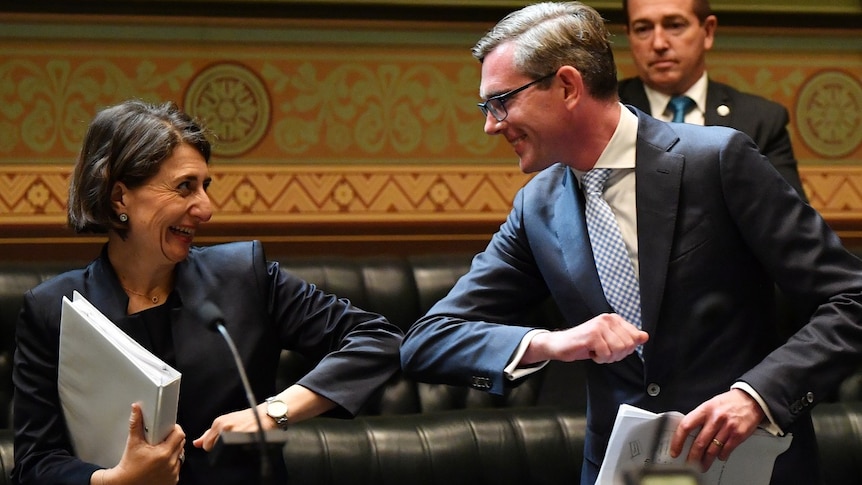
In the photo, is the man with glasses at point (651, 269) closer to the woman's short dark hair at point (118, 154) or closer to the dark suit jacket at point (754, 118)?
the woman's short dark hair at point (118, 154)

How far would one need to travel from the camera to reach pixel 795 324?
171 inches

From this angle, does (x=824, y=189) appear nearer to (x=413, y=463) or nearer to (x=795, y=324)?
(x=795, y=324)

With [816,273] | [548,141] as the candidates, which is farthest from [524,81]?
[816,273]

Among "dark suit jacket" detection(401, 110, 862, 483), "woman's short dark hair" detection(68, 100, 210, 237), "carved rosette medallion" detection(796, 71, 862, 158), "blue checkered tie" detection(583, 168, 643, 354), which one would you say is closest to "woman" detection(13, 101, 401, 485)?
"woman's short dark hair" detection(68, 100, 210, 237)

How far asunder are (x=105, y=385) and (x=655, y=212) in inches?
43.0

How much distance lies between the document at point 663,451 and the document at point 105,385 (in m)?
0.78

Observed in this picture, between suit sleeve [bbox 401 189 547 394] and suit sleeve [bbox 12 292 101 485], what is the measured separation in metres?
0.69

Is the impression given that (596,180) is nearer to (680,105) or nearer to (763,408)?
(763,408)

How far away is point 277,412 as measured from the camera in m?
2.51

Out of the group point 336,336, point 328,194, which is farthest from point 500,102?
point 328,194

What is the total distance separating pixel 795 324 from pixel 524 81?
216 centimetres

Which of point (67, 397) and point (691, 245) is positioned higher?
point (691, 245)

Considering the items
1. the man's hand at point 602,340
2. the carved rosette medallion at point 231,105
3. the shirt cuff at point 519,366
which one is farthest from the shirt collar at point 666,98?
the man's hand at point 602,340

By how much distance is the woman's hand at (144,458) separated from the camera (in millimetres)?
2369
